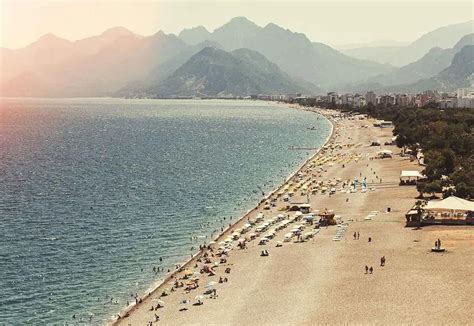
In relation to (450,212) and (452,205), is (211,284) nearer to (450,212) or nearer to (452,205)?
(452,205)

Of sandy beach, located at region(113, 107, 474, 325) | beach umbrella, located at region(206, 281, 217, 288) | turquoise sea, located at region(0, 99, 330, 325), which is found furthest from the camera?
turquoise sea, located at region(0, 99, 330, 325)

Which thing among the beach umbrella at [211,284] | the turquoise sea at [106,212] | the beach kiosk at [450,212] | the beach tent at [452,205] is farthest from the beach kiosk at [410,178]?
the beach umbrella at [211,284]

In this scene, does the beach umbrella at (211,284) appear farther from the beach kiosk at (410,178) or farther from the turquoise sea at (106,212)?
the beach kiosk at (410,178)

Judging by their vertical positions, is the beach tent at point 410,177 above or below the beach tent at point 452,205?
below

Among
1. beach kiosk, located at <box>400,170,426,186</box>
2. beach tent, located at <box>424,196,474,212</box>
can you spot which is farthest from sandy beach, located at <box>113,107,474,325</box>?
beach kiosk, located at <box>400,170,426,186</box>

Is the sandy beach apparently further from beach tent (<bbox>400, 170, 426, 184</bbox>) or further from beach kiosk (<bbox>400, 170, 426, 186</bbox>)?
beach tent (<bbox>400, 170, 426, 184</bbox>)

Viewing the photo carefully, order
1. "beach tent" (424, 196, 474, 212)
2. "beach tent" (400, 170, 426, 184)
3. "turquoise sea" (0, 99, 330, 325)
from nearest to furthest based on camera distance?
1. "turquoise sea" (0, 99, 330, 325)
2. "beach tent" (424, 196, 474, 212)
3. "beach tent" (400, 170, 426, 184)

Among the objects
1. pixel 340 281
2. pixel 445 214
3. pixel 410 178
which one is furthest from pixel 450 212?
pixel 410 178
